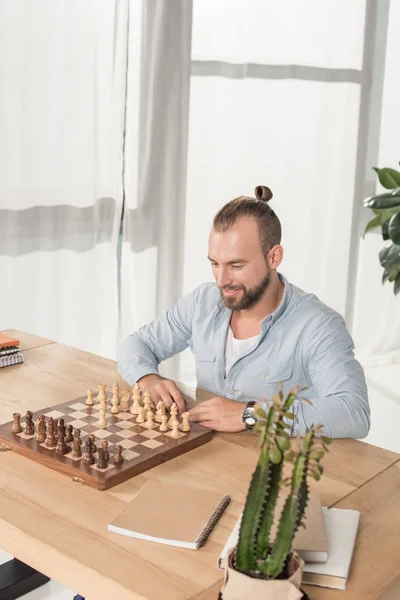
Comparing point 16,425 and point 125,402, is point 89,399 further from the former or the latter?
point 16,425

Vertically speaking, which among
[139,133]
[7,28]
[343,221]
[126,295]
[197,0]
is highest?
[197,0]

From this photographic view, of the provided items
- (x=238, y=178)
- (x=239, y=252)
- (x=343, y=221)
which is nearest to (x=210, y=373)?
(x=239, y=252)

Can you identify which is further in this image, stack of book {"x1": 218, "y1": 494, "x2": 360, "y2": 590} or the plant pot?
stack of book {"x1": 218, "y1": 494, "x2": 360, "y2": 590}

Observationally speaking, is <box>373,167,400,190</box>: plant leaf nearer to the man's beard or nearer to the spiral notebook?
the man's beard

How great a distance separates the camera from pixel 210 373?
2.57m

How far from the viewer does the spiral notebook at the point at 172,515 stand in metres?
1.55

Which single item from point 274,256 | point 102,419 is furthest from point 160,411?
point 274,256

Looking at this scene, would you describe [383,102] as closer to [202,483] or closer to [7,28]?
[7,28]

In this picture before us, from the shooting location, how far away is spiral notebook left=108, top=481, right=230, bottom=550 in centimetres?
155

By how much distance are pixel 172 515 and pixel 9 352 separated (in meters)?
1.10

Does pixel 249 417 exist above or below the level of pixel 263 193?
below

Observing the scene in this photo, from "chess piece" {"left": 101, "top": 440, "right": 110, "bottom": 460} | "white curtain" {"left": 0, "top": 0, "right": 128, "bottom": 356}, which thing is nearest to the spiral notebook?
"chess piece" {"left": 101, "top": 440, "right": 110, "bottom": 460}

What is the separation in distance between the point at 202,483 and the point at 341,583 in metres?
0.45

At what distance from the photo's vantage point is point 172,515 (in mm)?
1621
